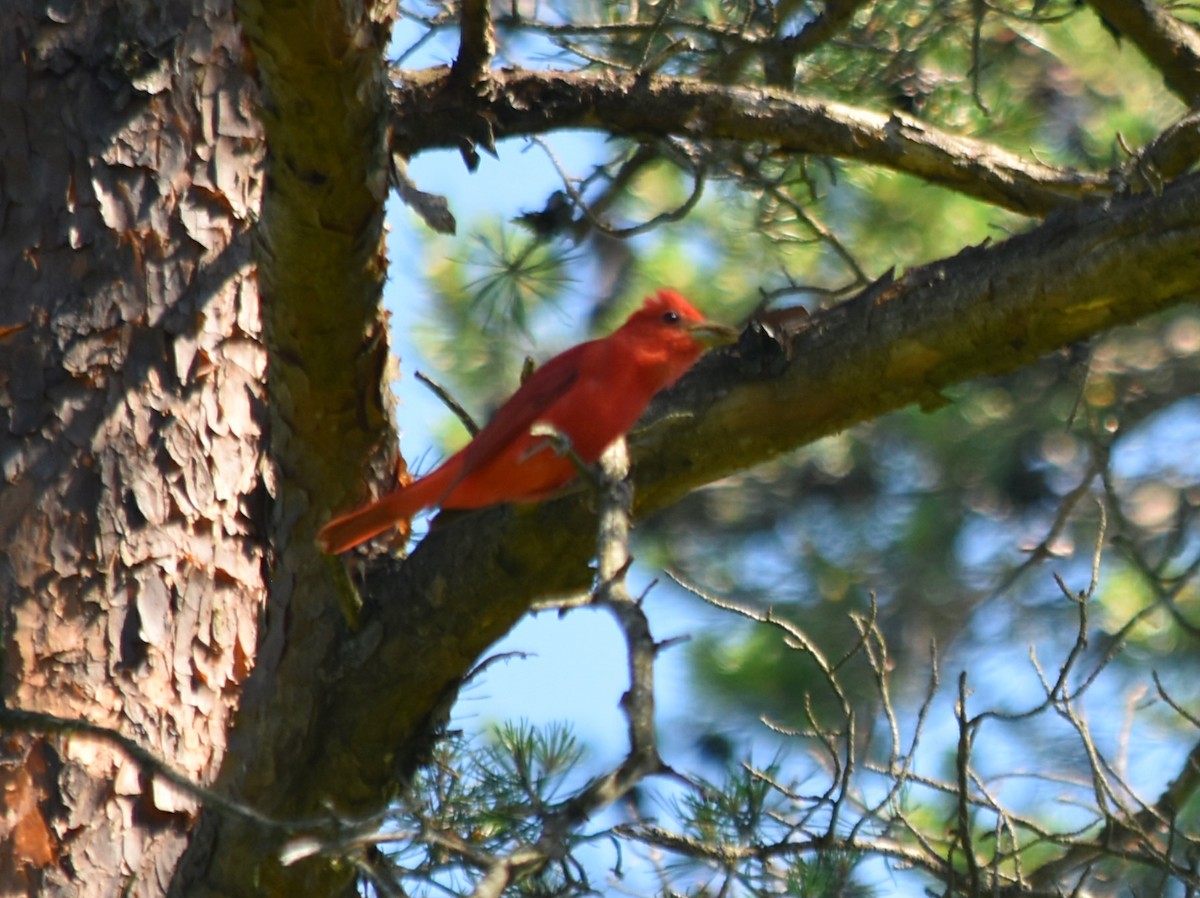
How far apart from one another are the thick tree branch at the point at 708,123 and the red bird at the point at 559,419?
1.44 feet

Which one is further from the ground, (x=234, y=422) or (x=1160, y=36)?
(x=1160, y=36)

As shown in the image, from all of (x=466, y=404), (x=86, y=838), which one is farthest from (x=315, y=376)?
(x=466, y=404)

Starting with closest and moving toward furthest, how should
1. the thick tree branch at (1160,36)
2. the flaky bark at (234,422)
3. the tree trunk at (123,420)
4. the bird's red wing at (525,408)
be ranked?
1. the flaky bark at (234,422)
2. the tree trunk at (123,420)
3. the bird's red wing at (525,408)
4. the thick tree branch at (1160,36)

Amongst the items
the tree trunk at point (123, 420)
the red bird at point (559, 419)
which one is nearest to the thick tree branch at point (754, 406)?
the red bird at point (559, 419)

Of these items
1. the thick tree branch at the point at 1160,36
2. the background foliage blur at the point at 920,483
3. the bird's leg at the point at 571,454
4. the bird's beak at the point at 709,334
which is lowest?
the bird's leg at the point at 571,454

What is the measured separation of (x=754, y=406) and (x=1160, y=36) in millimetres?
1516

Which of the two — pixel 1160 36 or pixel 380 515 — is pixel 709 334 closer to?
pixel 380 515

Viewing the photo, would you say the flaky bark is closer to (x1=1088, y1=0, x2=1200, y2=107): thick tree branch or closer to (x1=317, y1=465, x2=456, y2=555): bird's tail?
(x1=317, y1=465, x2=456, y2=555): bird's tail

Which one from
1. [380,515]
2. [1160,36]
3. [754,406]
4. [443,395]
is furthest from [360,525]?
[1160,36]

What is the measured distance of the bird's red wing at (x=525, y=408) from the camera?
3195mm

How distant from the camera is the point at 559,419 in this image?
322cm

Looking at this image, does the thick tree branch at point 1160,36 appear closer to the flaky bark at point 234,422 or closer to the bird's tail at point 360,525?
the flaky bark at point 234,422

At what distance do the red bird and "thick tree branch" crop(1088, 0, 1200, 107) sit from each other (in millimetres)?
1110

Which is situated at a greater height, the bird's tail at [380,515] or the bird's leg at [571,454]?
the bird's tail at [380,515]
